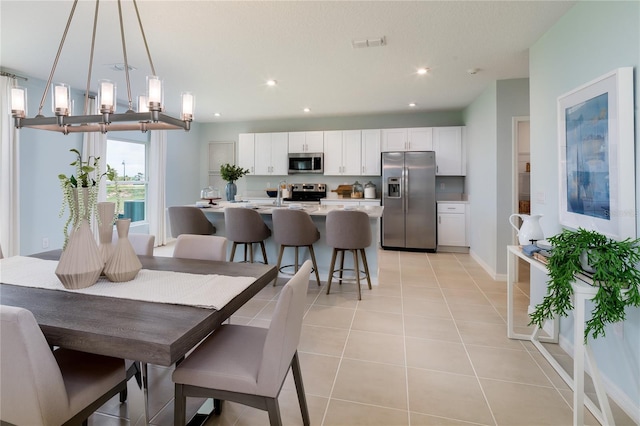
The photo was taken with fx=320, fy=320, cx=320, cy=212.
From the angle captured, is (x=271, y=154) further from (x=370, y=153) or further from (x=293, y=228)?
(x=293, y=228)

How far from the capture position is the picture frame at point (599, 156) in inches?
67.8

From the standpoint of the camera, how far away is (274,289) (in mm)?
3770

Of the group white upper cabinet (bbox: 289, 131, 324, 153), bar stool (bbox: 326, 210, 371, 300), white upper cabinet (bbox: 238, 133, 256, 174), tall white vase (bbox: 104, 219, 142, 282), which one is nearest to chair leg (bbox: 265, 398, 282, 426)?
tall white vase (bbox: 104, 219, 142, 282)

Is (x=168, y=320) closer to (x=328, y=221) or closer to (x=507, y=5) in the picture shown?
(x=328, y=221)

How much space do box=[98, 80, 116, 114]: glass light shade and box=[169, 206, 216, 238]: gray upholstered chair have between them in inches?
81.3

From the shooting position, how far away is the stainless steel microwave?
250 inches

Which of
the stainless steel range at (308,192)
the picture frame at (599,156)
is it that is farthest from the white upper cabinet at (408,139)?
the picture frame at (599,156)

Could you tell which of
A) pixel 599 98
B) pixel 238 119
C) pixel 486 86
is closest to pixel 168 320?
pixel 599 98

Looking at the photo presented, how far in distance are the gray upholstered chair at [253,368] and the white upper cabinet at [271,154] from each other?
17.6 ft

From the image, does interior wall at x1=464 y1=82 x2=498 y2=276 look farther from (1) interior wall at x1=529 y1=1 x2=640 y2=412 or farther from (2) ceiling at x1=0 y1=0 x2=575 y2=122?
(1) interior wall at x1=529 y1=1 x2=640 y2=412

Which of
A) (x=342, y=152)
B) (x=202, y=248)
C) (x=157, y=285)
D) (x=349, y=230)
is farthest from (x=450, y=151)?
(x=157, y=285)

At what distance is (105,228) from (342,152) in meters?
5.07

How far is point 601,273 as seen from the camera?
60.3 inches

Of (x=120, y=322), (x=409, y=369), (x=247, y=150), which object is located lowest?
(x=409, y=369)
